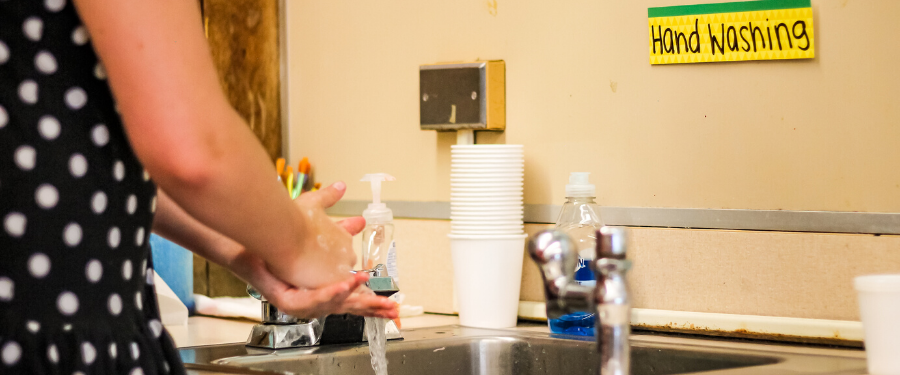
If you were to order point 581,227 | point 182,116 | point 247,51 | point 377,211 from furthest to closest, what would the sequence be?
point 247,51 → point 377,211 → point 581,227 → point 182,116

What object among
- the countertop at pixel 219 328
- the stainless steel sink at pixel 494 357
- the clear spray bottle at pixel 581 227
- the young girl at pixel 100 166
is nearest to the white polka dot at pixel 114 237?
the young girl at pixel 100 166

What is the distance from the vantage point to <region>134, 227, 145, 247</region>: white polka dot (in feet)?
2.50

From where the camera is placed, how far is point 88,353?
70 cm

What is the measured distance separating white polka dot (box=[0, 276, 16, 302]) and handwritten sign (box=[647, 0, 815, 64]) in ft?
3.69

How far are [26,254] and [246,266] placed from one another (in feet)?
0.80

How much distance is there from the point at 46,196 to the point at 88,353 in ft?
0.42

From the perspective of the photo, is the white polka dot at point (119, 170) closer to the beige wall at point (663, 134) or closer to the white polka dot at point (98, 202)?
the white polka dot at point (98, 202)

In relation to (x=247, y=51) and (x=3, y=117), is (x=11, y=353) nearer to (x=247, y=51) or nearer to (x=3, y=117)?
(x=3, y=117)

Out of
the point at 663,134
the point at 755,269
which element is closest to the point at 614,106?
the point at 663,134

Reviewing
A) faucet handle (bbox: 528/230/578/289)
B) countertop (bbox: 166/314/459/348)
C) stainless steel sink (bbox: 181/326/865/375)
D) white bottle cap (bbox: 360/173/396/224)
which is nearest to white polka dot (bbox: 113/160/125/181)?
faucet handle (bbox: 528/230/578/289)

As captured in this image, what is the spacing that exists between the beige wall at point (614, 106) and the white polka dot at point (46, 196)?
1.06 meters

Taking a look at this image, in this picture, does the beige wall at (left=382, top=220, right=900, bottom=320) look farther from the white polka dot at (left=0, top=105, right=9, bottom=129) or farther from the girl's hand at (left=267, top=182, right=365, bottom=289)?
the white polka dot at (left=0, top=105, right=9, bottom=129)

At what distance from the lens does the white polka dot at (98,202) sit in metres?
0.72

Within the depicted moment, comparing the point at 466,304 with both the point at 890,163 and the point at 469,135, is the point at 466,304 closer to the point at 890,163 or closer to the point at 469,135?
the point at 469,135
